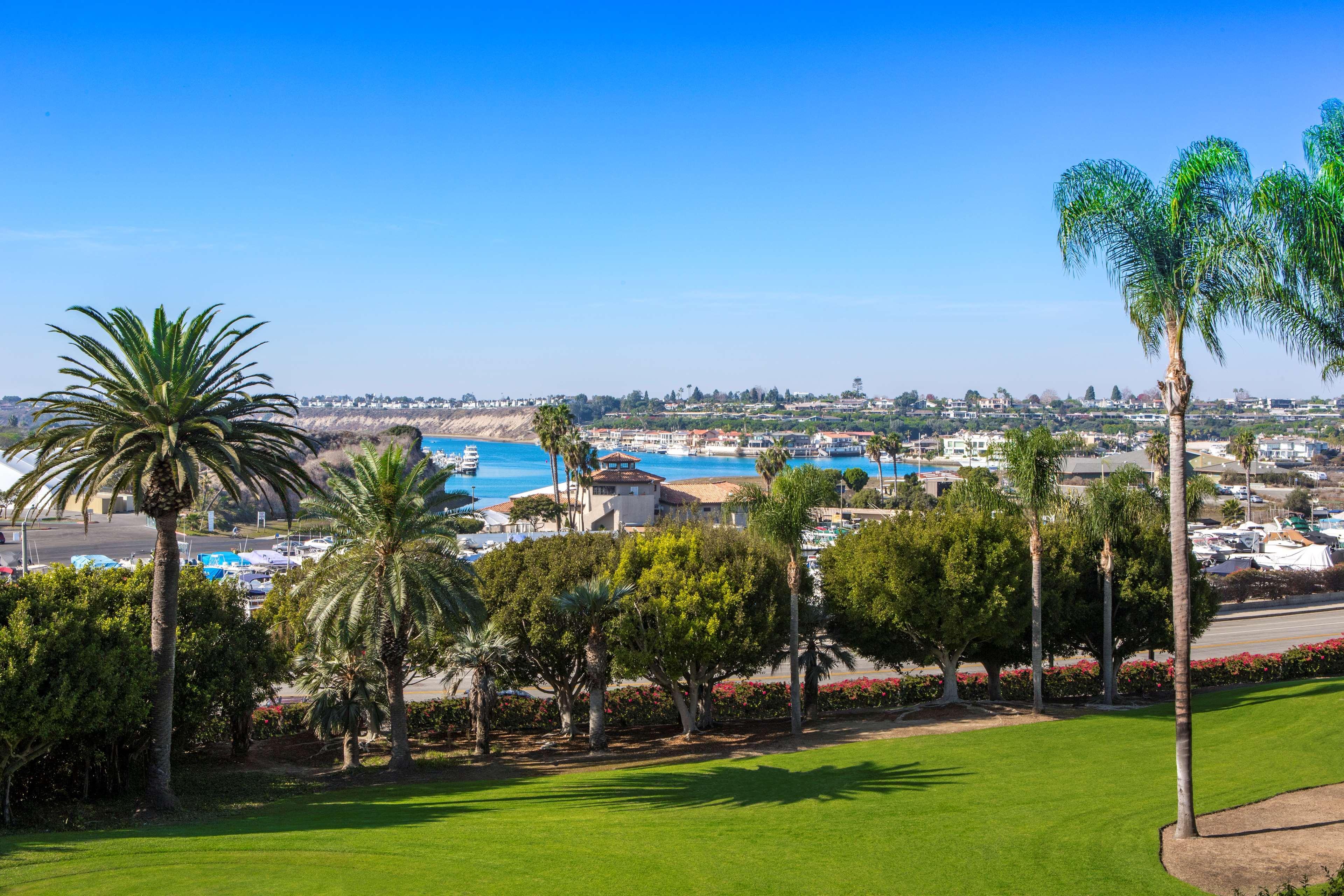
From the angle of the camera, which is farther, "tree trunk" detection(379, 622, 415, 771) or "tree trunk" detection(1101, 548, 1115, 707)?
"tree trunk" detection(1101, 548, 1115, 707)

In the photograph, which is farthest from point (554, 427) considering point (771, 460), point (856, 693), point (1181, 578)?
point (1181, 578)

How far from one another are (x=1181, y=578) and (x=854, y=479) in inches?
5055

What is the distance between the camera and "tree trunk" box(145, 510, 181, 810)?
65.4ft

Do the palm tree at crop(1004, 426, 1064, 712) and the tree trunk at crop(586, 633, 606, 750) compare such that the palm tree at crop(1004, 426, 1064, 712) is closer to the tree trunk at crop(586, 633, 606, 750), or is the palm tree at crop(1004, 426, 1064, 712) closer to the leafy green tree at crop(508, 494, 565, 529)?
the tree trunk at crop(586, 633, 606, 750)

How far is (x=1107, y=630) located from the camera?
1260 inches

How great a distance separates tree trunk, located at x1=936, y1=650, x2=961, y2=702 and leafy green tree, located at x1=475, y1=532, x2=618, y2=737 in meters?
11.5

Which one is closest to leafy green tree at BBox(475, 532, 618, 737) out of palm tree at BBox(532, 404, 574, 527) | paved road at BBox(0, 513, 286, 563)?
palm tree at BBox(532, 404, 574, 527)

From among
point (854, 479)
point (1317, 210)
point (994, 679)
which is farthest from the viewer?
point (854, 479)

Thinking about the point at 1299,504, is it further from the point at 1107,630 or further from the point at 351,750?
the point at 351,750

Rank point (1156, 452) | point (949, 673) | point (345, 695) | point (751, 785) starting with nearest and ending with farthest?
1. point (751, 785)
2. point (345, 695)
3. point (949, 673)
4. point (1156, 452)

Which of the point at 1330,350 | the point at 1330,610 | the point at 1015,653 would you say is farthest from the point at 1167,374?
the point at 1330,610

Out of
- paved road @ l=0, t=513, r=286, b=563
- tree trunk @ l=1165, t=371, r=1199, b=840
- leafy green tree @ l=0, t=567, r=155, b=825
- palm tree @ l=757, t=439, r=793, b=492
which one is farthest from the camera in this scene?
paved road @ l=0, t=513, r=286, b=563

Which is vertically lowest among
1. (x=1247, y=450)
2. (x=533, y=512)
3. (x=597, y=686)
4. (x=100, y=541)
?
(x=100, y=541)

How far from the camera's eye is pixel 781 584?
98.2ft
